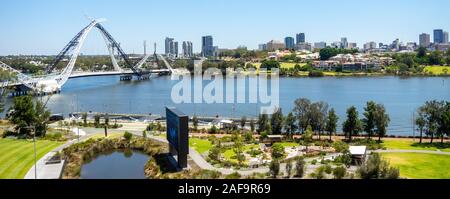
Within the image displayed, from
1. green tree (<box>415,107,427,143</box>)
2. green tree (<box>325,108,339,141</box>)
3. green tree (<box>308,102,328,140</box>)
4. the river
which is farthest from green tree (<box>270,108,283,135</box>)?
green tree (<box>415,107,427,143</box>)

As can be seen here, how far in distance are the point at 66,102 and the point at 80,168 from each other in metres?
10.9

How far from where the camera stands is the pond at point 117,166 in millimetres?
6047

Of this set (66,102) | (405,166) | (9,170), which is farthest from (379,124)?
(66,102)

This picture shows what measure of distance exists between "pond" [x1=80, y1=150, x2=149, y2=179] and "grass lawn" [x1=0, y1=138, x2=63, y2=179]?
0.69 meters

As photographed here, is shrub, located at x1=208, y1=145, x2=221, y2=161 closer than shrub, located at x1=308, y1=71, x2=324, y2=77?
Yes

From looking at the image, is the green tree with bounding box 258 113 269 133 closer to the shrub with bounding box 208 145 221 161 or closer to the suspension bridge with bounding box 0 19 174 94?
the shrub with bounding box 208 145 221 161

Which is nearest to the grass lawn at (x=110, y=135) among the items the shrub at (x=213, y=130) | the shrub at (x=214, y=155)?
the shrub at (x=213, y=130)

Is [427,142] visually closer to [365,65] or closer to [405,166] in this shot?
[405,166]

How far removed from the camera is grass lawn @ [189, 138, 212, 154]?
7.53m

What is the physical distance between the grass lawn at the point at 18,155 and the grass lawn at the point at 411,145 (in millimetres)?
5260

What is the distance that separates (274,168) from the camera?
5.58 metres

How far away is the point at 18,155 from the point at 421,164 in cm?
530

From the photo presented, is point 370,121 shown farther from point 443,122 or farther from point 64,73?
point 64,73

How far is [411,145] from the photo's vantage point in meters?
7.85
